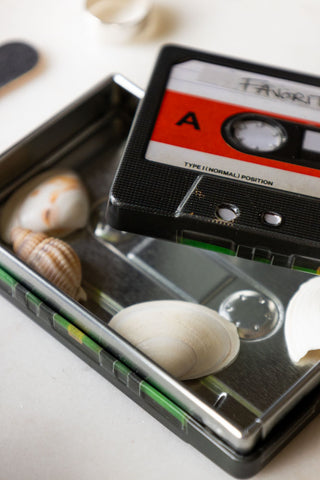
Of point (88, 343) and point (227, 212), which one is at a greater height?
point (227, 212)

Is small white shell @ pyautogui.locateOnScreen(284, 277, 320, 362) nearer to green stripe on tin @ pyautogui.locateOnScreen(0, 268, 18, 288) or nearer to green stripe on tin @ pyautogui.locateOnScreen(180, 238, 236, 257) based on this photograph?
green stripe on tin @ pyautogui.locateOnScreen(180, 238, 236, 257)

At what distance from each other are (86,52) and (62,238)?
33 centimetres

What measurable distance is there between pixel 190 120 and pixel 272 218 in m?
0.15

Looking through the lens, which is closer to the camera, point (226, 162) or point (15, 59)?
point (226, 162)

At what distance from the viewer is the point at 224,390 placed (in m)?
0.67

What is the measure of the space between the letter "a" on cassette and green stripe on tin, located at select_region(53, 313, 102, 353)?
0.24 m

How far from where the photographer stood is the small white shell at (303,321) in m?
0.67

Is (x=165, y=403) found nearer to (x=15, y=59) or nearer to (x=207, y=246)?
(x=207, y=246)

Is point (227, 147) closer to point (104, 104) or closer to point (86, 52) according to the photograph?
point (104, 104)

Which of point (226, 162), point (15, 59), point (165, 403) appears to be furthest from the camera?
point (15, 59)

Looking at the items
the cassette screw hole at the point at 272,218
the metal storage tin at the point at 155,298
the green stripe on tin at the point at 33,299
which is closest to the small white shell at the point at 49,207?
the metal storage tin at the point at 155,298

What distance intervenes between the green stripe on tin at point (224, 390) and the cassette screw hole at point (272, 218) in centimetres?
16

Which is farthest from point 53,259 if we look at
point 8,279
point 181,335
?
point 181,335

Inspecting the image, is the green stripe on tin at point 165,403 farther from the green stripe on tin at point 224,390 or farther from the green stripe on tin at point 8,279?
the green stripe on tin at point 8,279
